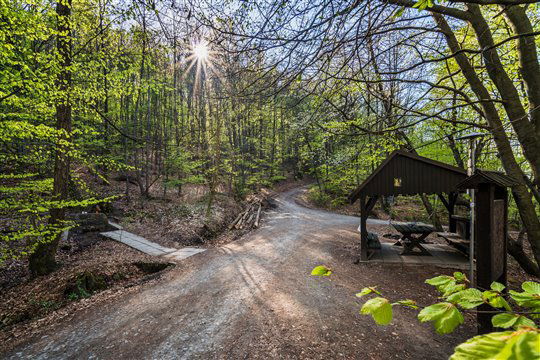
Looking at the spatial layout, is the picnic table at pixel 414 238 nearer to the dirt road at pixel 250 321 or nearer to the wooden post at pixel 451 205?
the dirt road at pixel 250 321

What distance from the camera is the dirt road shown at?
Result: 3.71 meters

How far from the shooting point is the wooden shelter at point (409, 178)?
7.08 metres

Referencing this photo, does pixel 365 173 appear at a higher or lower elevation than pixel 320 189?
higher

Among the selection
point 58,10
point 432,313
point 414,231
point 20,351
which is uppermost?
point 58,10

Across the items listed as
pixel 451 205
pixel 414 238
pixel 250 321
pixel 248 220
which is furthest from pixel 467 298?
pixel 248 220

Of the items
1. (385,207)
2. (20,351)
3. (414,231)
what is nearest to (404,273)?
(414,231)

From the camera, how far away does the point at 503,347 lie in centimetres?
57

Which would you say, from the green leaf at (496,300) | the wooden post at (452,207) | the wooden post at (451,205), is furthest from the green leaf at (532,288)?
the wooden post at (452,207)

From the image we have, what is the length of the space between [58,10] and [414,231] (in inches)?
467

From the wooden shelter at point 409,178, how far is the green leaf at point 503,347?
7.27 metres

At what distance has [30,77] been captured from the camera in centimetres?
472

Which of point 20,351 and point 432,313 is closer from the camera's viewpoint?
point 432,313

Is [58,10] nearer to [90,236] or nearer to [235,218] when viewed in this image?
[90,236]

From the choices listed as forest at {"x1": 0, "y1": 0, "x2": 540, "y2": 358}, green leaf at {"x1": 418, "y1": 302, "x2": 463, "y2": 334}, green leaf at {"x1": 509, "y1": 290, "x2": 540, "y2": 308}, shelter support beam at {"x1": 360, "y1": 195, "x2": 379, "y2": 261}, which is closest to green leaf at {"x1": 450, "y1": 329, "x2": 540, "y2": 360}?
green leaf at {"x1": 418, "y1": 302, "x2": 463, "y2": 334}
